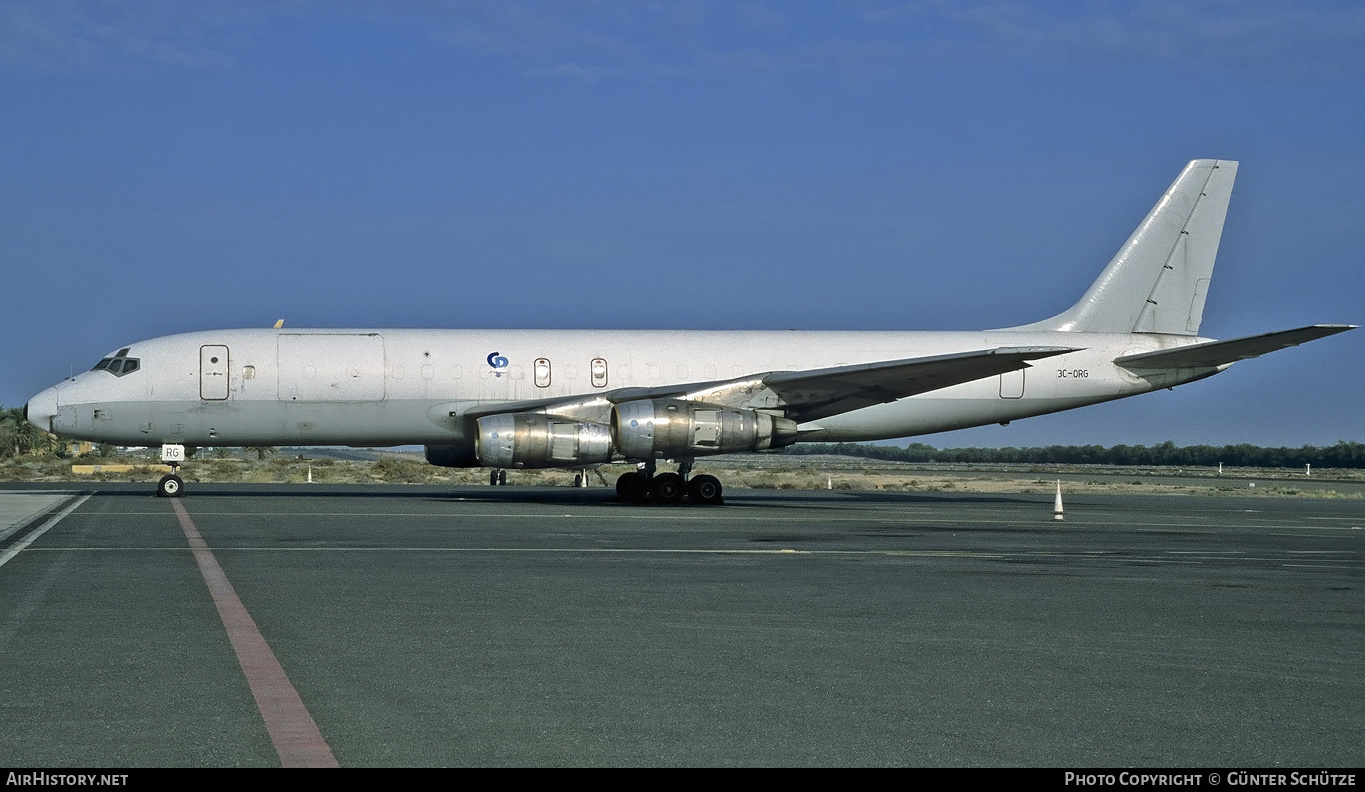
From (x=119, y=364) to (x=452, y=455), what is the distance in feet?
23.0

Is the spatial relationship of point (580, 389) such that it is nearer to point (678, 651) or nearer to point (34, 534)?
point (34, 534)

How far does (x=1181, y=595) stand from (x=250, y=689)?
7822 mm

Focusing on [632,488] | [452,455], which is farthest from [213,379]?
[632,488]

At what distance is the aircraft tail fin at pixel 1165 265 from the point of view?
31.2 m

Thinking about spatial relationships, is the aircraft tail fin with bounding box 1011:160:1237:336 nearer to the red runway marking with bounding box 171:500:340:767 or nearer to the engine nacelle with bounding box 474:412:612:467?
the engine nacelle with bounding box 474:412:612:467

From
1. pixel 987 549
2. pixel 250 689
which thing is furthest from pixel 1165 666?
pixel 987 549

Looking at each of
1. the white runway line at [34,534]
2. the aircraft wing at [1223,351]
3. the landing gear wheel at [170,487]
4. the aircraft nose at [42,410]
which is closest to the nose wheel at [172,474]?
the landing gear wheel at [170,487]

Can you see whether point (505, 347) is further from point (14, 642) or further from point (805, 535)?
point (14, 642)

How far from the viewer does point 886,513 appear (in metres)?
25.5

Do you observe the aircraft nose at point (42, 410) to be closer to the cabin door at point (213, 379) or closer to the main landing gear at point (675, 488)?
the cabin door at point (213, 379)

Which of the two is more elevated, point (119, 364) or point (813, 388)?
point (119, 364)

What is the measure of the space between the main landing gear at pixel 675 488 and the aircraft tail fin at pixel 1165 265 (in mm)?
9656

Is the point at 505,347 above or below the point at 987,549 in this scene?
above

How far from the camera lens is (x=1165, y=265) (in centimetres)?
3122
